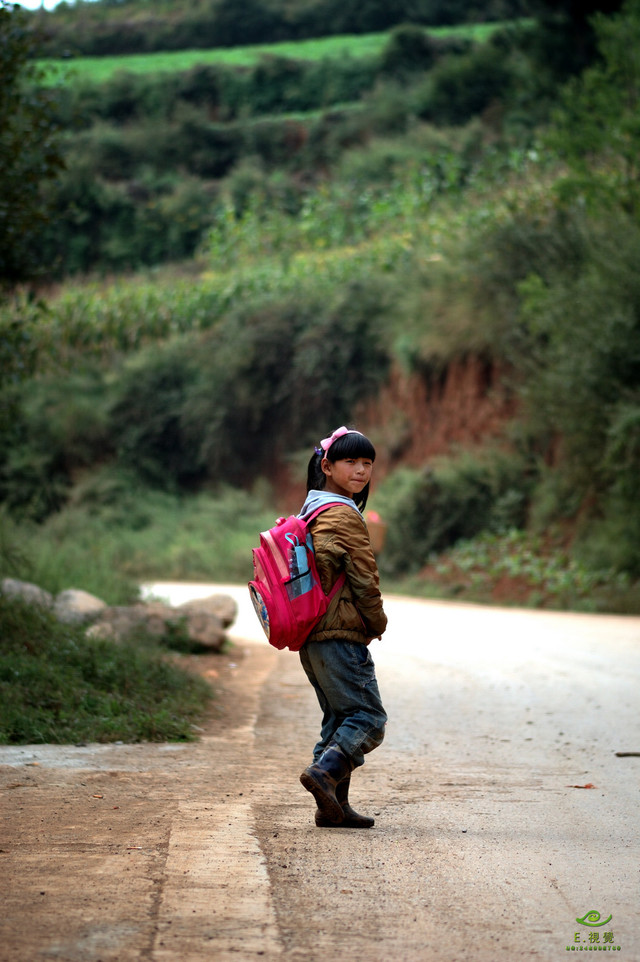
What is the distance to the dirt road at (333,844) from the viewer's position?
3.50 m

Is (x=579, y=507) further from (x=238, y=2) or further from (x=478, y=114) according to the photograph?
(x=238, y=2)

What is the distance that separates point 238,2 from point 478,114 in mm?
32156

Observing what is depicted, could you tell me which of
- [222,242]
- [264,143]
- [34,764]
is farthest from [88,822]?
[264,143]

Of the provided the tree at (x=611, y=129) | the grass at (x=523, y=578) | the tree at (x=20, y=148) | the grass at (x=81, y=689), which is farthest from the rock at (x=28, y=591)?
the tree at (x=611, y=129)

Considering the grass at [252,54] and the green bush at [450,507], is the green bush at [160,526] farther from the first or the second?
the grass at [252,54]

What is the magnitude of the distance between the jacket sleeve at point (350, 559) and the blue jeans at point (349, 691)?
190 mm

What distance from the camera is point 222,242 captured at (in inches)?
Result: 1800

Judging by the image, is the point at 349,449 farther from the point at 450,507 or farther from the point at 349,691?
the point at 450,507

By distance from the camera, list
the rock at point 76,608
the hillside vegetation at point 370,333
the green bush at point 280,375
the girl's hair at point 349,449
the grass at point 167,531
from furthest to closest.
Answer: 1. the green bush at point 280,375
2. the grass at point 167,531
3. the hillside vegetation at point 370,333
4. the rock at point 76,608
5. the girl's hair at point 349,449

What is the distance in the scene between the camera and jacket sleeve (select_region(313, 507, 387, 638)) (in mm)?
4926

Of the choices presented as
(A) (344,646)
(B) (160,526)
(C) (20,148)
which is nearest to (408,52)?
(B) (160,526)

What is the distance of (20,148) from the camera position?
1172cm

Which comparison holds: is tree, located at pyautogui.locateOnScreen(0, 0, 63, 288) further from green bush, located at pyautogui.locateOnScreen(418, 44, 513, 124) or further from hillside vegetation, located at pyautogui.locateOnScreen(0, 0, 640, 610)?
green bush, located at pyautogui.locateOnScreen(418, 44, 513, 124)

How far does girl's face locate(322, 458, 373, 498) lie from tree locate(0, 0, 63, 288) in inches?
282
